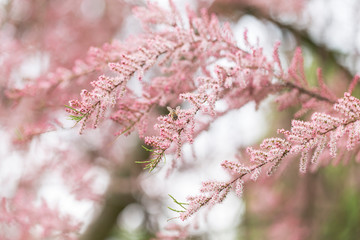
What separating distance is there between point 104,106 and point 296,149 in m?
0.33

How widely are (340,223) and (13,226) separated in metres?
1.97

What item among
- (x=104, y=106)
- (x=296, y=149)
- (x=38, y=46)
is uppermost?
(x=38, y=46)

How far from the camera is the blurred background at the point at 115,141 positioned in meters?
1.47

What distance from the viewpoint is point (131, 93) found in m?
0.84

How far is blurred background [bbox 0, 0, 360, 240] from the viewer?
147 cm

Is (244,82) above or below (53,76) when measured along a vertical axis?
below

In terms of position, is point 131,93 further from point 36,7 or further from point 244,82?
point 36,7

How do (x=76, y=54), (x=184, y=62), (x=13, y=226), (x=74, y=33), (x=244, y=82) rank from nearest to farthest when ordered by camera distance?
(x=244, y=82)
(x=184, y=62)
(x=13, y=226)
(x=76, y=54)
(x=74, y=33)

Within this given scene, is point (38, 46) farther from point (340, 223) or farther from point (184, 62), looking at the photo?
point (340, 223)

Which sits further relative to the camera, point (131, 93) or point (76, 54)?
point (76, 54)

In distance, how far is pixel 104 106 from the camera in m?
0.65

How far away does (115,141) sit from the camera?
6.69ft

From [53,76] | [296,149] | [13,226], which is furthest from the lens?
[13,226]

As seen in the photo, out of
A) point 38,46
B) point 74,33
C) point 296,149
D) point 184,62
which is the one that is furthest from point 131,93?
point 74,33
